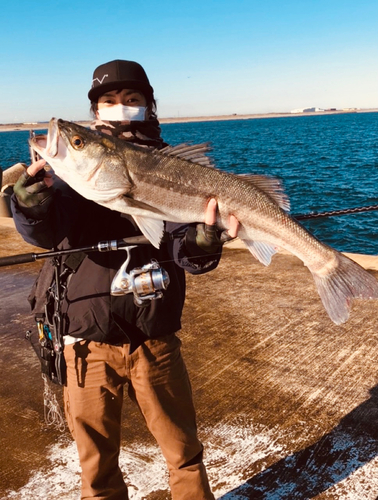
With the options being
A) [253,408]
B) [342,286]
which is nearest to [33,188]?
[342,286]

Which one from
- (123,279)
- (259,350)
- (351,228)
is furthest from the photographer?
(351,228)

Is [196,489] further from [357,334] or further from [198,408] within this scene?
[357,334]

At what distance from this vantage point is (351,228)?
63.6 feet

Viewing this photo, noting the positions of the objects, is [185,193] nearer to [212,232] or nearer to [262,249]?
[212,232]

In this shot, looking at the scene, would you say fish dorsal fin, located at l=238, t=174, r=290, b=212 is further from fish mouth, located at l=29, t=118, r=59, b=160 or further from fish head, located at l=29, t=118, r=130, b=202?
fish mouth, located at l=29, t=118, r=59, b=160

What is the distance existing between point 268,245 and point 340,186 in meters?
26.5

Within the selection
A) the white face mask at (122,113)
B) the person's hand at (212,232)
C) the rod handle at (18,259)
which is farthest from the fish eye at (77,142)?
the rod handle at (18,259)

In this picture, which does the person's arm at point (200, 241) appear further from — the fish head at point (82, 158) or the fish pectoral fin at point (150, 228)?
the fish head at point (82, 158)

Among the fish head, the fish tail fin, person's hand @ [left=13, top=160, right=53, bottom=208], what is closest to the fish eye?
the fish head

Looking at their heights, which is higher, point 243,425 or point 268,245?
point 268,245

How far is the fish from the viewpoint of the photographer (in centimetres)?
280

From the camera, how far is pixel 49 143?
2.73 meters

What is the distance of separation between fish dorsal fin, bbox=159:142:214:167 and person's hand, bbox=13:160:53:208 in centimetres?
73

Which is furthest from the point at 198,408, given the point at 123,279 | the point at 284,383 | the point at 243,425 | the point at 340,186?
the point at 340,186
